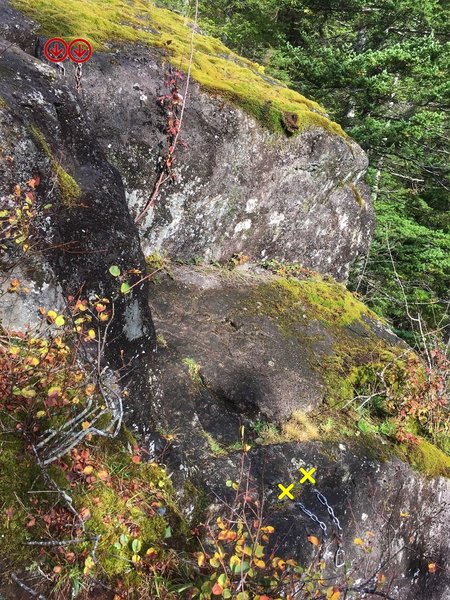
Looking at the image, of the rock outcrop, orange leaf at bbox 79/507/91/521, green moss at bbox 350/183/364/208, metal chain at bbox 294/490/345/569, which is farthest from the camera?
green moss at bbox 350/183/364/208

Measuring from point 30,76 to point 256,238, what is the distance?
4280 mm

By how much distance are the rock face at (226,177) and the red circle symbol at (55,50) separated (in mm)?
355

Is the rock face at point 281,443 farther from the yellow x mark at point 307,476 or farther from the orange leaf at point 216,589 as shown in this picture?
the orange leaf at point 216,589

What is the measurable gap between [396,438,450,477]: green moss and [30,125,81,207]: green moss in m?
4.99

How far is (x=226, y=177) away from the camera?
21.9 feet

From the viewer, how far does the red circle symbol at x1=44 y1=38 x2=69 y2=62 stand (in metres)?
5.27

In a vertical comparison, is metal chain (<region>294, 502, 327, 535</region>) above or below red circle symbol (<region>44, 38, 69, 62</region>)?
below

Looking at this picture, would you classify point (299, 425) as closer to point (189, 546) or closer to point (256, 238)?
point (189, 546)

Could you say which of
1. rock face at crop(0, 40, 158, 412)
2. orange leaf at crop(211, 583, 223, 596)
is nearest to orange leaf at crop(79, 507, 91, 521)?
orange leaf at crop(211, 583, 223, 596)

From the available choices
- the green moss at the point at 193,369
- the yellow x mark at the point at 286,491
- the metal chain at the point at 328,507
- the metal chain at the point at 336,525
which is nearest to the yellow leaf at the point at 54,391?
the green moss at the point at 193,369

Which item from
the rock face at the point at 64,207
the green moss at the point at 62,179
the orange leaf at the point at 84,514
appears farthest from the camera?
the green moss at the point at 62,179

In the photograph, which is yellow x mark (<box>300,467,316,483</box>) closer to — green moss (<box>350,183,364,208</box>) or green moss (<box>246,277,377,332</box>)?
green moss (<box>246,277,377,332</box>)

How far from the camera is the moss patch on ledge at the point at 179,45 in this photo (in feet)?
19.6

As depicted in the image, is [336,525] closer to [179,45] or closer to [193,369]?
[193,369]
